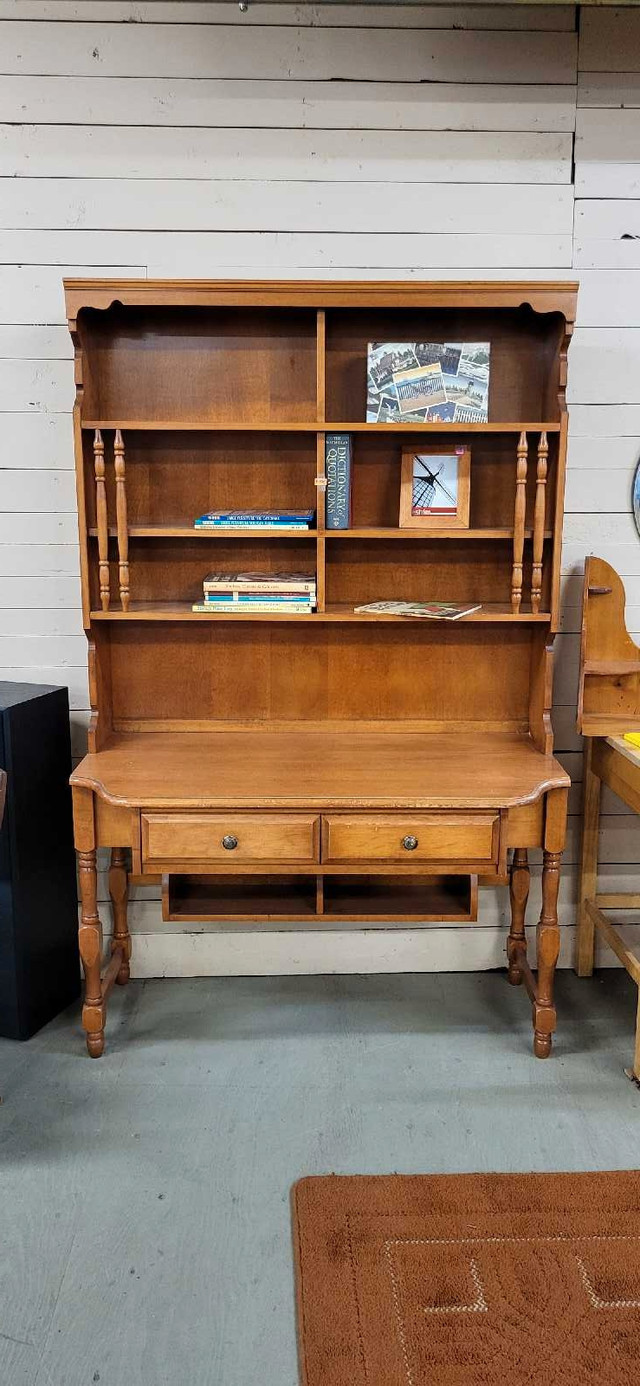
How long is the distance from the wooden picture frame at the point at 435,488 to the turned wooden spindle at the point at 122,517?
0.74 m

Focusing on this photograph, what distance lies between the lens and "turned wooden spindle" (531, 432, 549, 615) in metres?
2.48

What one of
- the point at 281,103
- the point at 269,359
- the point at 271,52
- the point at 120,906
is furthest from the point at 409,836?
the point at 271,52

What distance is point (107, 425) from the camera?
2.49 meters

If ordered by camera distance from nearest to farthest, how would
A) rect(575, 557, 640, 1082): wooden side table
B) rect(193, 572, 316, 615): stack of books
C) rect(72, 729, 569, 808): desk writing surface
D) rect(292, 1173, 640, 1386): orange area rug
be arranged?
1. rect(292, 1173, 640, 1386): orange area rug
2. rect(72, 729, 569, 808): desk writing surface
3. rect(193, 572, 316, 615): stack of books
4. rect(575, 557, 640, 1082): wooden side table

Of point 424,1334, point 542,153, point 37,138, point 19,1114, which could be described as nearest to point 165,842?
point 19,1114

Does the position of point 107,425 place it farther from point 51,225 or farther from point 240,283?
point 51,225

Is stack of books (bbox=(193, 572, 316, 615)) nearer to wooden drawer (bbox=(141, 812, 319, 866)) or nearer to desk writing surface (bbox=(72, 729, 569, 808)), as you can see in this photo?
desk writing surface (bbox=(72, 729, 569, 808))

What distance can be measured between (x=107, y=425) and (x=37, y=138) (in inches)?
34.7

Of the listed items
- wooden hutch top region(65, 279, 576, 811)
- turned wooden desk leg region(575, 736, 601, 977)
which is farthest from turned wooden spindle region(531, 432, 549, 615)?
turned wooden desk leg region(575, 736, 601, 977)

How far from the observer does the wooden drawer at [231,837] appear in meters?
2.40

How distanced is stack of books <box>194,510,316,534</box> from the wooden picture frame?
28cm

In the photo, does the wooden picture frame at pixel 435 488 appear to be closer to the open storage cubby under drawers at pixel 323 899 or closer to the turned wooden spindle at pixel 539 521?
the turned wooden spindle at pixel 539 521

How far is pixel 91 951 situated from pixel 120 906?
1.38 feet

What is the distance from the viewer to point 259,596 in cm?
260
